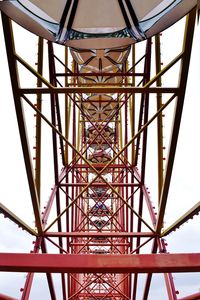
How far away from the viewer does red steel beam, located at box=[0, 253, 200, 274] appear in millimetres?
6402

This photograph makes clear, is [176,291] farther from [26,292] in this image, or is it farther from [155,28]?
[155,28]

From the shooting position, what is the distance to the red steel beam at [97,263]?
6.40 metres

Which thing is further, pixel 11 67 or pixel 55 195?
pixel 55 195

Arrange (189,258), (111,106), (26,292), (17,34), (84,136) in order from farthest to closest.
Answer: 1. (84,136)
2. (111,106)
3. (17,34)
4. (26,292)
5. (189,258)

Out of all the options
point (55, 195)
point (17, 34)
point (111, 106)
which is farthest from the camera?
point (111, 106)

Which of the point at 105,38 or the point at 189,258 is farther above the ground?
the point at 105,38

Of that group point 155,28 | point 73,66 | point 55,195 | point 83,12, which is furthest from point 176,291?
point 73,66

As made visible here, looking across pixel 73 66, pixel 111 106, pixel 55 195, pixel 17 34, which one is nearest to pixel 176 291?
pixel 55 195

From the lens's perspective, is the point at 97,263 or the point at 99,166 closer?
the point at 97,263

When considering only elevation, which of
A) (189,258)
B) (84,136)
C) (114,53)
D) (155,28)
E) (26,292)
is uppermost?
(84,136)

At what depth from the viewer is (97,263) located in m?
6.40

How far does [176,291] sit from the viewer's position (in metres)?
10.3

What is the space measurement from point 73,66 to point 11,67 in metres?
7.68

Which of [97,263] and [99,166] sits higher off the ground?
[99,166]
